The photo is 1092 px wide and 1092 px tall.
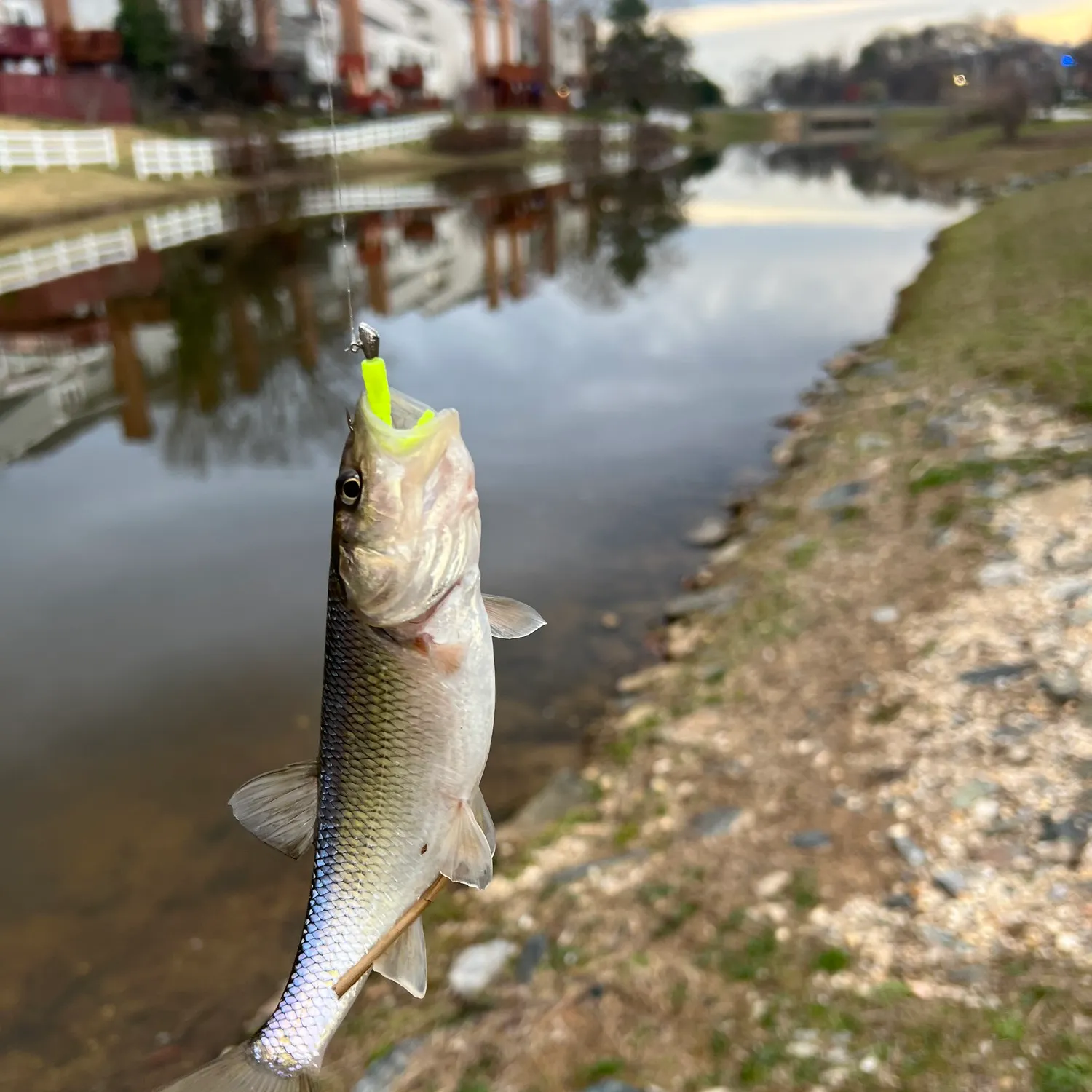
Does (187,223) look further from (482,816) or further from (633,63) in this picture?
(633,63)

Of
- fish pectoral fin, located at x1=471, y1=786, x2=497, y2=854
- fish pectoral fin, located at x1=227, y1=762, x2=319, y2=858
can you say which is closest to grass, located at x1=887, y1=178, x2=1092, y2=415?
fish pectoral fin, located at x1=471, y1=786, x2=497, y2=854

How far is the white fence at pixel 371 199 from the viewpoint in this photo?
125 ft

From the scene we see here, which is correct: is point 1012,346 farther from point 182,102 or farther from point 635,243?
point 182,102

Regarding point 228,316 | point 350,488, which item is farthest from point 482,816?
point 228,316

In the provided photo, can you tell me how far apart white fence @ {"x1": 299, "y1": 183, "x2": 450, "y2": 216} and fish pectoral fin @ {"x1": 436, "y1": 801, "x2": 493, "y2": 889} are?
36434 mm

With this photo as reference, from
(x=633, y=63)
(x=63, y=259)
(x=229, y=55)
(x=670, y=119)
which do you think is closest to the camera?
(x=63, y=259)

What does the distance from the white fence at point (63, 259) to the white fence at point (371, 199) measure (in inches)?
399

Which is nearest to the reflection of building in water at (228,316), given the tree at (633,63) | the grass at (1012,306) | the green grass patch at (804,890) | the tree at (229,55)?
the green grass patch at (804,890)

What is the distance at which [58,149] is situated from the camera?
1347 inches

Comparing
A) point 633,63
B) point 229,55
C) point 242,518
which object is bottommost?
point 242,518

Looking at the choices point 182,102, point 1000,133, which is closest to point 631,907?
point 182,102

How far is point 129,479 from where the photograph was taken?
473 inches

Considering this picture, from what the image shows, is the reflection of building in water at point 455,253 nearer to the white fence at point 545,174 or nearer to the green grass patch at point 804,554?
the green grass patch at point 804,554

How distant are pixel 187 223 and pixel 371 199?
1113 centimetres
